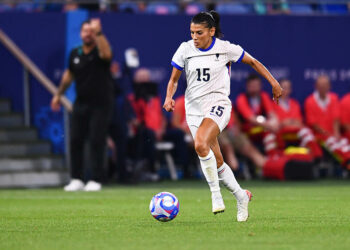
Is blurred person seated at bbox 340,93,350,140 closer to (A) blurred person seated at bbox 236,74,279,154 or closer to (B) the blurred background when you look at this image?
(B) the blurred background

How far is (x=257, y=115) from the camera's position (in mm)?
18016

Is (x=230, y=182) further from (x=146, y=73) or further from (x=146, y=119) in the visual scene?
(x=146, y=119)

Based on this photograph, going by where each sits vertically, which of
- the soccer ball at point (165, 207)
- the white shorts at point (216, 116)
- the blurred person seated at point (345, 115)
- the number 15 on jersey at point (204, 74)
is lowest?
the soccer ball at point (165, 207)

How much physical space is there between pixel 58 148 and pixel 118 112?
1380 millimetres

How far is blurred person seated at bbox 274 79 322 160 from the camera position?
59.2 ft

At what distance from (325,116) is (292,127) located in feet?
3.05

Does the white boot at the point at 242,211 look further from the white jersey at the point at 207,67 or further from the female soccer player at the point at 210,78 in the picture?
the white jersey at the point at 207,67

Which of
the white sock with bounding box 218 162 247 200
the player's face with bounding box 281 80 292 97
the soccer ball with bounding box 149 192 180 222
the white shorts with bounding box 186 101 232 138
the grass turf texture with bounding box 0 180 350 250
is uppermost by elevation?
the player's face with bounding box 281 80 292 97

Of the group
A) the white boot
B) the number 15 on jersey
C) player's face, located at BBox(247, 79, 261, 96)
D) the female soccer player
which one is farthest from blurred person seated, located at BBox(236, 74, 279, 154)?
the white boot

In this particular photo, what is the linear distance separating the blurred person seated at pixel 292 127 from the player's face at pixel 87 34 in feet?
16.0

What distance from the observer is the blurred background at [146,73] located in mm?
16688

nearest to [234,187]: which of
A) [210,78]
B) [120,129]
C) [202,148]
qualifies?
[202,148]

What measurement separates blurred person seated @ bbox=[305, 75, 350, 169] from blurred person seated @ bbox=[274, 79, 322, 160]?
20 centimetres

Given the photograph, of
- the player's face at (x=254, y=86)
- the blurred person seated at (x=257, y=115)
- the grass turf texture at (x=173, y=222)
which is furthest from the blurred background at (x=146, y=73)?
the grass turf texture at (x=173, y=222)
